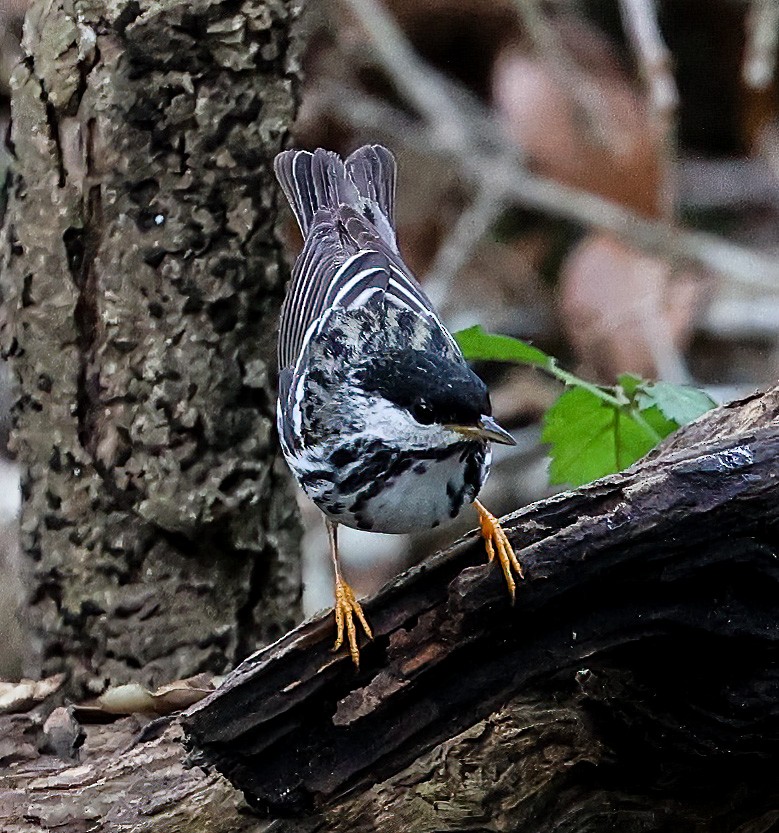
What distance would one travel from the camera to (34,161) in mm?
3074

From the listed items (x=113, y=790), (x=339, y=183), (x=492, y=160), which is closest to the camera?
(x=113, y=790)

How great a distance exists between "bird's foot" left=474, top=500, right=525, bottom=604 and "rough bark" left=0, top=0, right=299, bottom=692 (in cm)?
98

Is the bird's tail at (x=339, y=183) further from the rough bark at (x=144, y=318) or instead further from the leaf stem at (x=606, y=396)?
the leaf stem at (x=606, y=396)

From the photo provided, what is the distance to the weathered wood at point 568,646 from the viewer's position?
2.22m

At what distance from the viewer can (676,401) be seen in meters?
2.89

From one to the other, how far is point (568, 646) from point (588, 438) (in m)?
0.85

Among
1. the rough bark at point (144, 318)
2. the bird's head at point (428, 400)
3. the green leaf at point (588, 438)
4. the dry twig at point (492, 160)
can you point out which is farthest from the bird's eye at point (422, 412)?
the dry twig at point (492, 160)

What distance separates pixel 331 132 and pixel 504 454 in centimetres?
215

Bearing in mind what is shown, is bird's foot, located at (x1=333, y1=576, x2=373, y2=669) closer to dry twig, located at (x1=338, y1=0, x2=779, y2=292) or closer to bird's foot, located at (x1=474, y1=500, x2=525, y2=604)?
bird's foot, located at (x1=474, y1=500, x2=525, y2=604)

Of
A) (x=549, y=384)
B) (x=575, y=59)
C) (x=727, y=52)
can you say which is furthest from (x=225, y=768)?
(x=727, y=52)

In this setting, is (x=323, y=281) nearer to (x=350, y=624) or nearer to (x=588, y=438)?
(x=588, y=438)

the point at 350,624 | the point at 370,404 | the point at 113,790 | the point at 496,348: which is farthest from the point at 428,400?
the point at 113,790

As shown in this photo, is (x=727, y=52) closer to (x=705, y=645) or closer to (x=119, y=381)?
(x=119, y=381)

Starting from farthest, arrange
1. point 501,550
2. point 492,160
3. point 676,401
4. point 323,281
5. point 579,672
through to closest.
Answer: point 492,160
point 323,281
point 676,401
point 579,672
point 501,550
